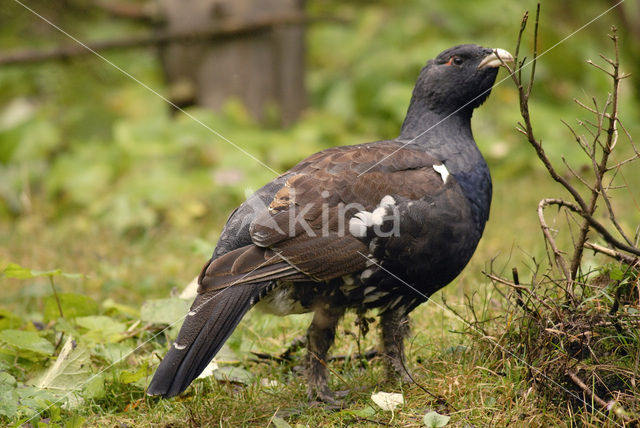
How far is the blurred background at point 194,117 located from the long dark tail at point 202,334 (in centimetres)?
195

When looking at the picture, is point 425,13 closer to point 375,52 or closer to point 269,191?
point 375,52

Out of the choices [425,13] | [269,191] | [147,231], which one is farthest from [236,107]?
[269,191]

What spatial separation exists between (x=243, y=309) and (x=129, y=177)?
4.07 meters

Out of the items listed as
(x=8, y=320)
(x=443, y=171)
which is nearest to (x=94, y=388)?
(x=8, y=320)

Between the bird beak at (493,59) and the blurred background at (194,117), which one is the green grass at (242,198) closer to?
the blurred background at (194,117)

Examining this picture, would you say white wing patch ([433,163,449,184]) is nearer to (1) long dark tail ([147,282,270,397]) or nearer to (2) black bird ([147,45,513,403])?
(2) black bird ([147,45,513,403])

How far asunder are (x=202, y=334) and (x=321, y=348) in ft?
1.98

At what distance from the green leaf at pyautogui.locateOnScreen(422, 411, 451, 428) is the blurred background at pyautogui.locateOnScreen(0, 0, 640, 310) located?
2.40 meters

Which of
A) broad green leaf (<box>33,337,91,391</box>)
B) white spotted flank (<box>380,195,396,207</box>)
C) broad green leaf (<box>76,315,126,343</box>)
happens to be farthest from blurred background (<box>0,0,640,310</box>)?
white spotted flank (<box>380,195,396,207</box>)

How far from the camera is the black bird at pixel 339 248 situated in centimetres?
299

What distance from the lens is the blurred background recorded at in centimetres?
590

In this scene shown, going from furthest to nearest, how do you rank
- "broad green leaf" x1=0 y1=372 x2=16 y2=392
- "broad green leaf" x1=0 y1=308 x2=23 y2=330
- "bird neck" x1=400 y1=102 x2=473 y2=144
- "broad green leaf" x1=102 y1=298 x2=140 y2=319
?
"broad green leaf" x1=102 y1=298 x2=140 y2=319 → "broad green leaf" x1=0 y1=308 x2=23 y2=330 → "bird neck" x1=400 y1=102 x2=473 y2=144 → "broad green leaf" x1=0 y1=372 x2=16 y2=392

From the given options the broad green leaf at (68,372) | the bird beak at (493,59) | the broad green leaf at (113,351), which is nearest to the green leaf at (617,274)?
the bird beak at (493,59)

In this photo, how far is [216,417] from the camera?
3000 mm
